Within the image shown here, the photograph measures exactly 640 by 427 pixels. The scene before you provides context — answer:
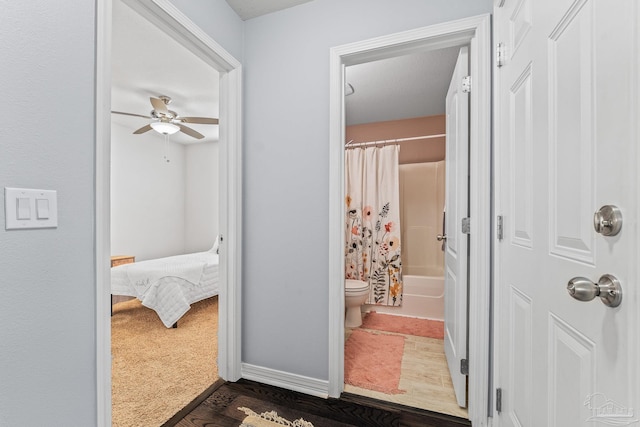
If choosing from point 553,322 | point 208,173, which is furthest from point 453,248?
point 208,173

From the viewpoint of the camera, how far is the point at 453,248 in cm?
190

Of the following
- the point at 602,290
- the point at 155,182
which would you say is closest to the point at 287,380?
the point at 602,290

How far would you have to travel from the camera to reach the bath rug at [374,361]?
191cm

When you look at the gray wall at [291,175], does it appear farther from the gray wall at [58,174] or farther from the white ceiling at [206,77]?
the white ceiling at [206,77]

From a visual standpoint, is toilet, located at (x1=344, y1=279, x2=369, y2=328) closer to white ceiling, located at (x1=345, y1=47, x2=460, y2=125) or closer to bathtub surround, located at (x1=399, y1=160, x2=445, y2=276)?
bathtub surround, located at (x1=399, y1=160, x2=445, y2=276)

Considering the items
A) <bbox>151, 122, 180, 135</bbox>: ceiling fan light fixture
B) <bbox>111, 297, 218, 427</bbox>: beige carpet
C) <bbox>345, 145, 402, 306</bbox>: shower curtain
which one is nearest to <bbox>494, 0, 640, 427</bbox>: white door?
<bbox>111, 297, 218, 427</bbox>: beige carpet

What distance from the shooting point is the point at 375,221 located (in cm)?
356

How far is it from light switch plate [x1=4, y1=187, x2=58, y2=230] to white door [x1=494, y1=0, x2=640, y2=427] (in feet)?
5.10

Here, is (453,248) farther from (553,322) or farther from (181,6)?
(181,6)

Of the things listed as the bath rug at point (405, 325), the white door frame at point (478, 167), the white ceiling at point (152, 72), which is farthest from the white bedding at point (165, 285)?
the white door frame at point (478, 167)

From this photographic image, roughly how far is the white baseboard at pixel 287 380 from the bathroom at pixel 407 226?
187 millimetres

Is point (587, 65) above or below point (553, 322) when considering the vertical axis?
above

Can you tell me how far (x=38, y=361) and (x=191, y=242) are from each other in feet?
16.3

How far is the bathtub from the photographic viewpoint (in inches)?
123
